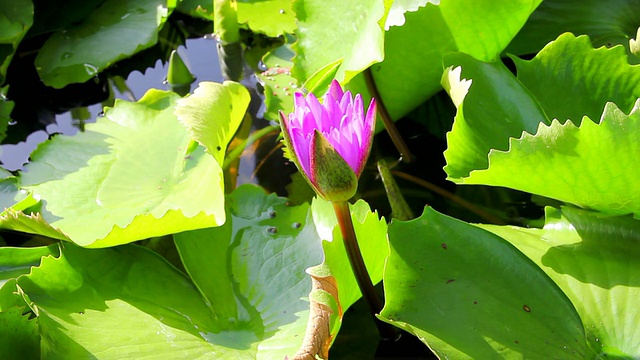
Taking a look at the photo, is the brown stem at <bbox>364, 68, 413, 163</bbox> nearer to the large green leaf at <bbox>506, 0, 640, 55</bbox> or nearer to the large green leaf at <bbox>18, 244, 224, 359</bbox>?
the large green leaf at <bbox>506, 0, 640, 55</bbox>

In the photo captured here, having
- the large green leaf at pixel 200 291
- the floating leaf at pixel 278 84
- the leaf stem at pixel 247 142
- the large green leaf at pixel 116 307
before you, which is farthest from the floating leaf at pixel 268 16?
the large green leaf at pixel 116 307

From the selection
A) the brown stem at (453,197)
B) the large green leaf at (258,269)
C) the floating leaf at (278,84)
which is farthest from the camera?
the floating leaf at (278,84)

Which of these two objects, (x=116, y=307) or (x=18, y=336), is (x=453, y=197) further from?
(x=18, y=336)

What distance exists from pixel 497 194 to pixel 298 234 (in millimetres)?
406

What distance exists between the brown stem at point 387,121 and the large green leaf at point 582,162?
1.29 ft

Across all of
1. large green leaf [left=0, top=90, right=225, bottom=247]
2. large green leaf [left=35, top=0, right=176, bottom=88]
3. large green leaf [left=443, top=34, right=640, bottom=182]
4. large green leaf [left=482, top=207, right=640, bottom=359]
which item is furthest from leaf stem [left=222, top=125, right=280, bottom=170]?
large green leaf [left=482, top=207, right=640, bottom=359]

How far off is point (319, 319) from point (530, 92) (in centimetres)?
52

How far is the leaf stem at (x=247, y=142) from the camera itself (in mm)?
1386

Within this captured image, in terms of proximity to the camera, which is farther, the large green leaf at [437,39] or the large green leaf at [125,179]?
the large green leaf at [437,39]

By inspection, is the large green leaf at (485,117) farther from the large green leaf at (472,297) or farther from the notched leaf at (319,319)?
the notched leaf at (319,319)

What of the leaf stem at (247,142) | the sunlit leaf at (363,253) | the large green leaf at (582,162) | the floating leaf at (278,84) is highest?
the large green leaf at (582,162)

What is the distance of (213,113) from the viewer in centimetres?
112

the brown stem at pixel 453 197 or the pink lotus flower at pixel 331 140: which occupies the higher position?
the pink lotus flower at pixel 331 140

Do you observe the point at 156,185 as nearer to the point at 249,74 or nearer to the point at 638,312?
the point at 249,74
